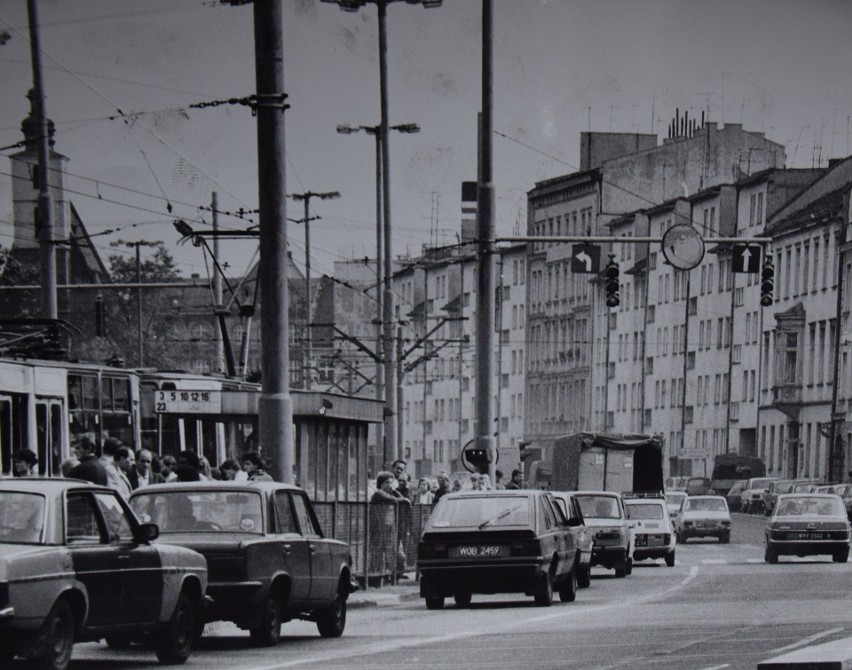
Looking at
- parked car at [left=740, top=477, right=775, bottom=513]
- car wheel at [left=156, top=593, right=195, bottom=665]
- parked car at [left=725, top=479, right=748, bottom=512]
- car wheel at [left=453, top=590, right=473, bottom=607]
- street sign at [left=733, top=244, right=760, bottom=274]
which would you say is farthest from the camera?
parked car at [left=725, top=479, right=748, bottom=512]

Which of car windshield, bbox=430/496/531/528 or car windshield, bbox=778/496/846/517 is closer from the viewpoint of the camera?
car windshield, bbox=430/496/531/528

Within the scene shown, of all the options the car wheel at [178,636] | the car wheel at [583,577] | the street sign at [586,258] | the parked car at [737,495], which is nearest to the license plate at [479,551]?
the car wheel at [583,577]

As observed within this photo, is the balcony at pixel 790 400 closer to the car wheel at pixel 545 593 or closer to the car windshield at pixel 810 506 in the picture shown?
the car windshield at pixel 810 506

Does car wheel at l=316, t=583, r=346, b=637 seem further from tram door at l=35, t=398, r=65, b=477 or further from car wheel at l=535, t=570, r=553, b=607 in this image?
tram door at l=35, t=398, r=65, b=477

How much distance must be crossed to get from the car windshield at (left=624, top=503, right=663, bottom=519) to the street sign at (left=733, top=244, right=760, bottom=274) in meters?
6.73

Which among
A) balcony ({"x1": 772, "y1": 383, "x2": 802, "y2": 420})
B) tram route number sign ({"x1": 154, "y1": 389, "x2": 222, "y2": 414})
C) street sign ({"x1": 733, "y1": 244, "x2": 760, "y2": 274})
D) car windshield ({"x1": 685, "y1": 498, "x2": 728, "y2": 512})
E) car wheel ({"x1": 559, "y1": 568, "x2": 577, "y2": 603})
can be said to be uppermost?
street sign ({"x1": 733, "y1": 244, "x2": 760, "y2": 274})

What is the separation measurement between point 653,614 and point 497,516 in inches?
120

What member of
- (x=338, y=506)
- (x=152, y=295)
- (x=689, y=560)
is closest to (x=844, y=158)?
(x=152, y=295)

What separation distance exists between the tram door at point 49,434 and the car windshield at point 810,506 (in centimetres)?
1801

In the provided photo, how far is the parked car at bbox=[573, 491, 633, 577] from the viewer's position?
39.9 meters

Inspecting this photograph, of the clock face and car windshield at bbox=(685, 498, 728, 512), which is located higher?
the clock face

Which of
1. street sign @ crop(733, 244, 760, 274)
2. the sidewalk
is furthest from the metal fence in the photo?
street sign @ crop(733, 244, 760, 274)

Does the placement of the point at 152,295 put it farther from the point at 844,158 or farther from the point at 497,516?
the point at 497,516

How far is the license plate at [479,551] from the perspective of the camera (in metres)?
27.9
